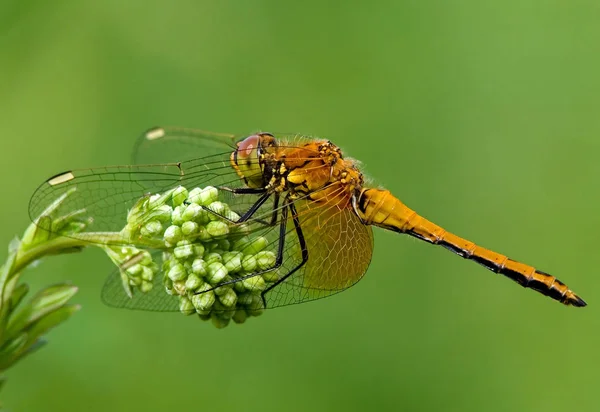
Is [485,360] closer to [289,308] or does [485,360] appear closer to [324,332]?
[324,332]

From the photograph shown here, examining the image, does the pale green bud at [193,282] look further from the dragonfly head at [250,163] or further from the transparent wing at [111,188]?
the dragonfly head at [250,163]

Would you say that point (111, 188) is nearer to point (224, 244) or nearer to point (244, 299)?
point (224, 244)

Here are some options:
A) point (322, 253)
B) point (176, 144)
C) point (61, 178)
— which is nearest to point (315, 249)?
point (322, 253)

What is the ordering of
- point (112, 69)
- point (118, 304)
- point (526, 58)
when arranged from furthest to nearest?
1. point (526, 58)
2. point (112, 69)
3. point (118, 304)

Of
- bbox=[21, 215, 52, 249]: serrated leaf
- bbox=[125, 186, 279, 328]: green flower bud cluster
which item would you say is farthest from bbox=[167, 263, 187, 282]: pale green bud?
bbox=[21, 215, 52, 249]: serrated leaf

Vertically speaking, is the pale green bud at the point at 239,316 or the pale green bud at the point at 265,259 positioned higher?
the pale green bud at the point at 265,259

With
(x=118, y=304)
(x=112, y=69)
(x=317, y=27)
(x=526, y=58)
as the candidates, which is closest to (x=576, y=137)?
(x=526, y=58)

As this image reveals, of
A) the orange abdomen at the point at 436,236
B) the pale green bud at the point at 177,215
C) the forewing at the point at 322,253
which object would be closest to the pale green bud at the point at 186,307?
the pale green bud at the point at 177,215
